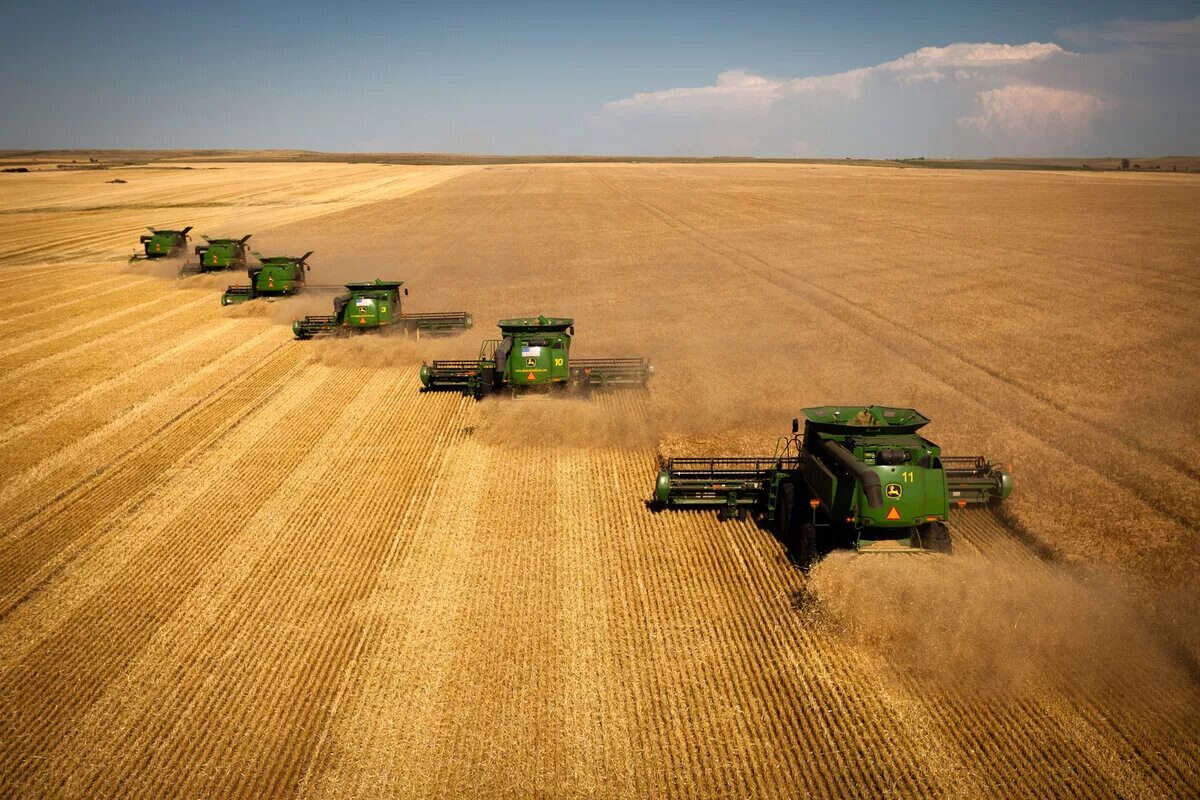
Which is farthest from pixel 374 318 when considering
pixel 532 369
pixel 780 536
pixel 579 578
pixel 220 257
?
pixel 220 257

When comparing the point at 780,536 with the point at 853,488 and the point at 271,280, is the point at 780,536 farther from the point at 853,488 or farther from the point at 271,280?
the point at 271,280

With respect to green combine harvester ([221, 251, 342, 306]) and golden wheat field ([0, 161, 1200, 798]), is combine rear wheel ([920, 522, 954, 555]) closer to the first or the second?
golden wheat field ([0, 161, 1200, 798])

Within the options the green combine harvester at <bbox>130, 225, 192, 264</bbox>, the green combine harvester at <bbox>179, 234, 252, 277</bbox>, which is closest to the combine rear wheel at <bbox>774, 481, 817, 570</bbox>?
the green combine harvester at <bbox>179, 234, 252, 277</bbox>

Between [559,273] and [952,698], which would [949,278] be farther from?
[952,698]

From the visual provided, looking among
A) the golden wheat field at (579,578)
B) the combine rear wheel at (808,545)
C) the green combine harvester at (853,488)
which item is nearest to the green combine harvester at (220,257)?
the golden wheat field at (579,578)

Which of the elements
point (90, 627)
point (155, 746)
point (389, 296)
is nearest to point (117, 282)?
point (389, 296)

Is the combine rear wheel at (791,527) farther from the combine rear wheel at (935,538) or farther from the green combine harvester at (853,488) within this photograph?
the combine rear wheel at (935,538)
